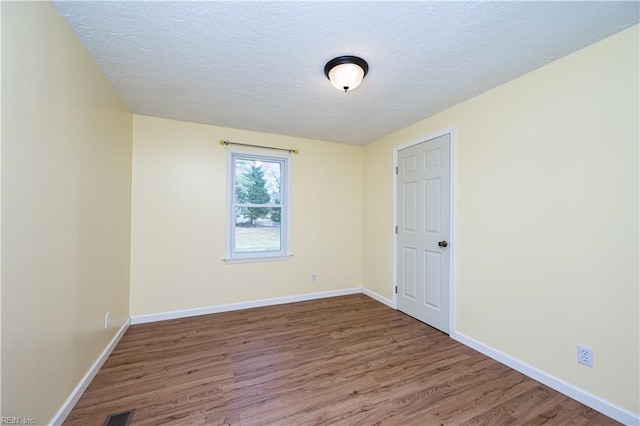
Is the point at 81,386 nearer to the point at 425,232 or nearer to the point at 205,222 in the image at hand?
the point at 205,222

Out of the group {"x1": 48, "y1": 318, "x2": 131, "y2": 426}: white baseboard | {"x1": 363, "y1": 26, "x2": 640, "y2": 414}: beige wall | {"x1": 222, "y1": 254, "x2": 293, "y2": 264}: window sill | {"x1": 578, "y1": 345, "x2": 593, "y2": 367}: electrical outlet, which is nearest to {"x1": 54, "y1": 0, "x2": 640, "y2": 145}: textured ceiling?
{"x1": 363, "y1": 26, "x2": 640, "y2": 414}: beige wall

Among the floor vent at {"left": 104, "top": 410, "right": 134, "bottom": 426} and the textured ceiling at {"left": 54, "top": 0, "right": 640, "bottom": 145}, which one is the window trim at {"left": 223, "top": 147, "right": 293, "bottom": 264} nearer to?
the textured ceiling at {"left": 54, "top": 0, "right": 640, "bottom": 145}

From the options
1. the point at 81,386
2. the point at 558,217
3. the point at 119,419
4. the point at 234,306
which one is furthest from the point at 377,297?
the point at 81,386

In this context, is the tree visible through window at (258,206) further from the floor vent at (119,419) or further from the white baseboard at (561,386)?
the white baseboard at (561,386)

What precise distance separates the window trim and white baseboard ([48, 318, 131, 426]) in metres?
1.35

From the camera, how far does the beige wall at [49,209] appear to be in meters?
1.12

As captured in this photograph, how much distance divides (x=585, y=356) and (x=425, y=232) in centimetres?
156

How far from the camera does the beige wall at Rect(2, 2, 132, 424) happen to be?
112cm

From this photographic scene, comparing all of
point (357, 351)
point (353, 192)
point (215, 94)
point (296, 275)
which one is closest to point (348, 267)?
point (296, 275)

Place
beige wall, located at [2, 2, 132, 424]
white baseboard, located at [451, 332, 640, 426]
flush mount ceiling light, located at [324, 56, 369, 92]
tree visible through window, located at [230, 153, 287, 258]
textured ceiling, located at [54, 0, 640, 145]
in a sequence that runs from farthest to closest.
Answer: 1. tree visible through window, located at [230, 153, 287, 258]
2. flush mount ceiling light, located at [324, 56, 369, 92]
3. white baseboard, located at [451, 332, 640, 426]
4. textured ceiling, located at [54, 0, 640, 145]
5. beige wall, located at [2, 2, 132, 424]

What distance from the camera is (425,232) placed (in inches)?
117

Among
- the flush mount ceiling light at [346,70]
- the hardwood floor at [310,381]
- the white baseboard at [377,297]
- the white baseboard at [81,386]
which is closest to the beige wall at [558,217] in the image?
the hardwood floor at [310,381]

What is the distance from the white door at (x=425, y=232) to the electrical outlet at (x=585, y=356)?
102cm

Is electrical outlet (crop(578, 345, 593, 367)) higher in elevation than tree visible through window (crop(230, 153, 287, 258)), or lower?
lower
